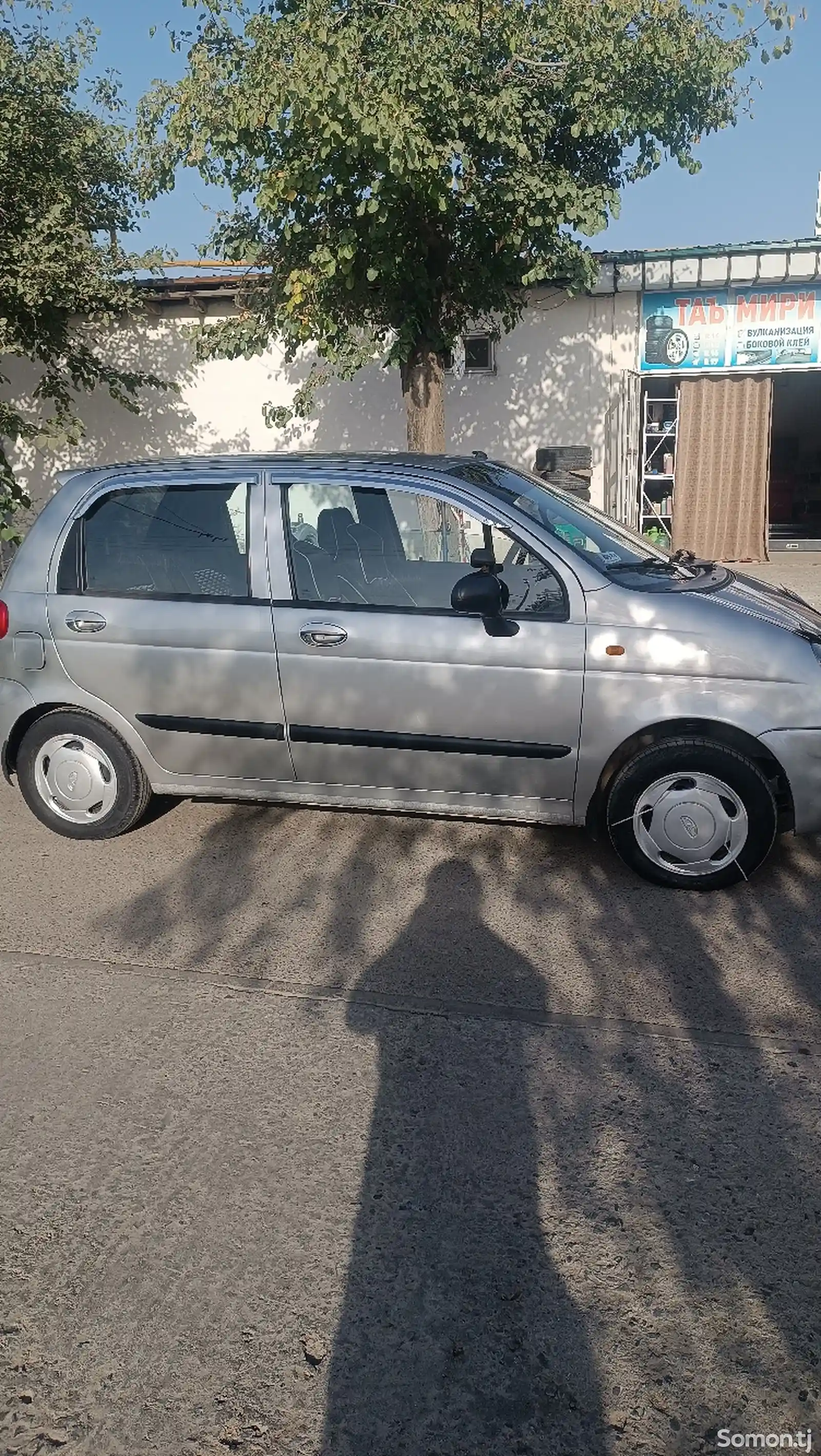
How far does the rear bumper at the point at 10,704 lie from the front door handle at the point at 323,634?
1.38 m

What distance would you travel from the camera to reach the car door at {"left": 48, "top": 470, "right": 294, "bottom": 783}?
4.63 m

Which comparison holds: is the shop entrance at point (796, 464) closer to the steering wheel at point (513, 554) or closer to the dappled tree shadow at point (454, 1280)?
the steering wheel at point (513, 554)

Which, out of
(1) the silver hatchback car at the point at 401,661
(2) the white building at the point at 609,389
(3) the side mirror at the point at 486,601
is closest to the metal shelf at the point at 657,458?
(2) the white building at the point at 609,389

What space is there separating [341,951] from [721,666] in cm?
182

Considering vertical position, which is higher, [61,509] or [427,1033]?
[61,509]

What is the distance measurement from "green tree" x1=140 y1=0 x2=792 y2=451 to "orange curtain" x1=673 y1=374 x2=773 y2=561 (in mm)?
3975

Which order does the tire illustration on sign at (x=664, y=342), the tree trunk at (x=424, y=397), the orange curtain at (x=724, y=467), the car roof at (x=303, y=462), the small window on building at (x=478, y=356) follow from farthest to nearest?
the orange curtain at (x=724, y=467) < the small window on building at (x=478, y=356) < the tire illustration on sign at (x=664, y=342) < the tree trunk at (x=424, y=397) < the car roof at (x=303, y=462)

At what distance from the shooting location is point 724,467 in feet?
47.5

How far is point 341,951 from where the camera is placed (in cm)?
387

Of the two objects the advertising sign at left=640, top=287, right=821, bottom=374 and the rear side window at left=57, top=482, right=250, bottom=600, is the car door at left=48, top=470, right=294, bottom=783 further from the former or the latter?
the advertising sign at left=640, top=287, right=821, bottom=374

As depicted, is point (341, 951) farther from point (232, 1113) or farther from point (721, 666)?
point (721, 666)

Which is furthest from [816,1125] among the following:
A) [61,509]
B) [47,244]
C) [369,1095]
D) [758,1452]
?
[47,244]

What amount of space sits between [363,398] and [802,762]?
11.5m

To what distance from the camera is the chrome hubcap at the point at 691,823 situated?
418cm
